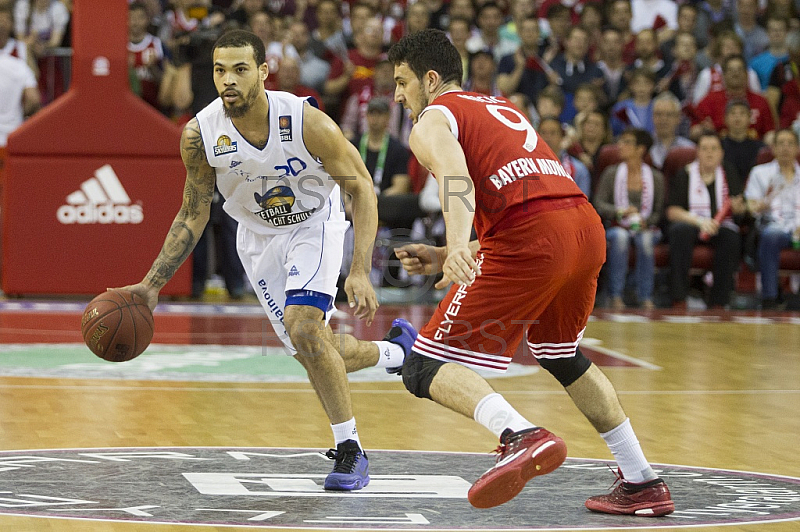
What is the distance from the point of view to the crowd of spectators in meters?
12.9

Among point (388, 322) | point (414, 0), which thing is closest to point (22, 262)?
point (388, 322)

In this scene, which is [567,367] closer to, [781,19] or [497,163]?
[497,163]

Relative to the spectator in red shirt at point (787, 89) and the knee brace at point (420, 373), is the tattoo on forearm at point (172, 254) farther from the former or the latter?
the spectator in red shirt at point (787, 89)

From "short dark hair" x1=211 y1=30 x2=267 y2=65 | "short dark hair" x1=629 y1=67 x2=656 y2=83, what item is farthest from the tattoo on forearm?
"short dark hair" x1=629 y1=67 x2=656 y2=83

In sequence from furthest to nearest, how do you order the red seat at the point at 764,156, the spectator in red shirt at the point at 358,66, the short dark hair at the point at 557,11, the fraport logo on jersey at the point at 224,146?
1. the short dark hair at the point at 557,11
2. the spectator in red shirt at the point at 358,66
3. the red seat at the point at 764,156
4. the fraport logo on jersey at the point at 224,146

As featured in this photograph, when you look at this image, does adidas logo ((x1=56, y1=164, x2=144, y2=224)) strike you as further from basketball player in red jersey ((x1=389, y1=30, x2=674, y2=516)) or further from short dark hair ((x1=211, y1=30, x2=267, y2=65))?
basketball player in red jersey ((x1=389, y1=30, x2=674, y2=516))

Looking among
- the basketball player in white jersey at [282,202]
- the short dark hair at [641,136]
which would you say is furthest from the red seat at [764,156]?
the basketball player in white jersey at [282,202]

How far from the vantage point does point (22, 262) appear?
12227mm

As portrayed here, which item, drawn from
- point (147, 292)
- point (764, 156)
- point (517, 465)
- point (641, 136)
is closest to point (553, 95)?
point (641, 136)

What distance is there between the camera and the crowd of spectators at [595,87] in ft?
42.4

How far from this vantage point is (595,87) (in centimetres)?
1377

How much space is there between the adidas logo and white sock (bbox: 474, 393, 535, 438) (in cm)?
852

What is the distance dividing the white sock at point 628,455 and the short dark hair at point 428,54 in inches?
57.3

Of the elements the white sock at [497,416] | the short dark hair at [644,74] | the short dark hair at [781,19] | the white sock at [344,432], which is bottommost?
the white sock at [344,432]
